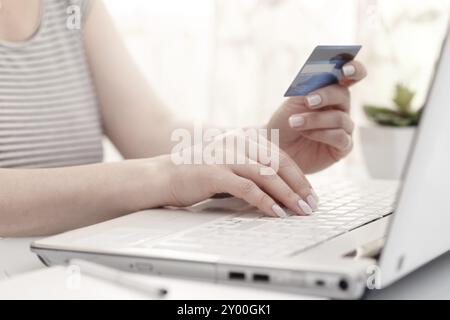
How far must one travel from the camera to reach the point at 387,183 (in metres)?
0.98

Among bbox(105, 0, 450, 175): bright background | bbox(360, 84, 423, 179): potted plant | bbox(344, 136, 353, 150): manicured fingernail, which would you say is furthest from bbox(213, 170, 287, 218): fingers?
bbox(105, 0, 450, 175): bright background

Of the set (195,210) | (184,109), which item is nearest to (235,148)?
(195,210)

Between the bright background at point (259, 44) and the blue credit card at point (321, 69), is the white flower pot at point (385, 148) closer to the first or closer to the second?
the bright background at point (259, 44)

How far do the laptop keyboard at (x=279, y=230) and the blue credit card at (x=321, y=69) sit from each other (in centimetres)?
13

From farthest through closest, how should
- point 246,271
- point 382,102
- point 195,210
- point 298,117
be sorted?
1. point 382,102
2. point 298,117
3. point 195,210
4. point 246,271

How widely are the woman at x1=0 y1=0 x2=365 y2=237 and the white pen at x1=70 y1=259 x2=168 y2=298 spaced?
22 centimetres

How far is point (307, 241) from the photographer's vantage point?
0.61 m

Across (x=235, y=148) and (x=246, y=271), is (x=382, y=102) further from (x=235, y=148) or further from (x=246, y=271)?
(x=246, y=271)

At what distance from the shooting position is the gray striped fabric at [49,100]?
1101 millimetres

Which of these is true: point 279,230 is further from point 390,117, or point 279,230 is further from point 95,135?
point 390,117

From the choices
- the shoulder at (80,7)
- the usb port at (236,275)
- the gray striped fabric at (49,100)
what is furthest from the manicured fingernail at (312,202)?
the shoulder at (80,7)

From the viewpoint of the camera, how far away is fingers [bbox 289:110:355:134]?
36.5 inches

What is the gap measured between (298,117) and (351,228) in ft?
0.93

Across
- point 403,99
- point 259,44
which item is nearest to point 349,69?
point 403,99
